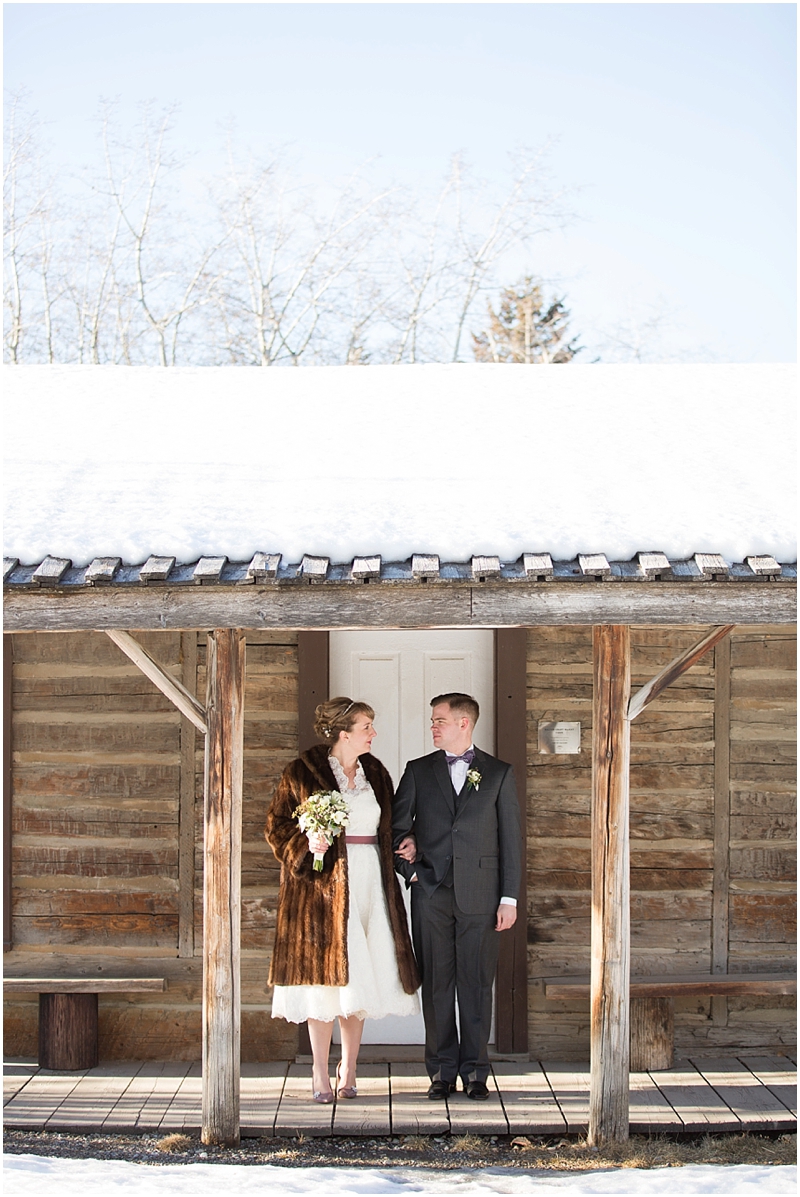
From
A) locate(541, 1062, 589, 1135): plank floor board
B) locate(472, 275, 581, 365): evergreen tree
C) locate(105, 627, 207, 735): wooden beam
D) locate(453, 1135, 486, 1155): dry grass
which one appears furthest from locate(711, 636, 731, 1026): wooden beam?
locate(472, 275, 581, 365): evergreen tree

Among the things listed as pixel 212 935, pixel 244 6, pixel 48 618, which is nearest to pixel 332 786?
pixel 212 935

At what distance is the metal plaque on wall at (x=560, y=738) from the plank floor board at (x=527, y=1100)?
68.8 inches

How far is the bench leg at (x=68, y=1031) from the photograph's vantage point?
6340 millimetres

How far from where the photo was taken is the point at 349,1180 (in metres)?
4.71

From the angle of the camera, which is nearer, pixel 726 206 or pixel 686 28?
pixel 686 28

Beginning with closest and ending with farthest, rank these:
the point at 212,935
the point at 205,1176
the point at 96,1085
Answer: the point at 205,1176
the point at 212,935
the point at 96,1085

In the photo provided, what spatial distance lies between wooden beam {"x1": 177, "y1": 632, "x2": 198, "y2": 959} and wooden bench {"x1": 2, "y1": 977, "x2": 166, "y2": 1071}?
1.02ft

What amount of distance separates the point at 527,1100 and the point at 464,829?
1444 millimetres

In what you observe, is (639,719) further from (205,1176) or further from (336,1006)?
(205,1176)

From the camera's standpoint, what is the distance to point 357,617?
4754mm

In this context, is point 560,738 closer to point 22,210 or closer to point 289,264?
point 289,264

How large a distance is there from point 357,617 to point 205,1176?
2.36 meters

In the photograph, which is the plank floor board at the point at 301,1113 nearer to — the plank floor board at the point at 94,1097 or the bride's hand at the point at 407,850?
the plank floor board at the point at 94,1097

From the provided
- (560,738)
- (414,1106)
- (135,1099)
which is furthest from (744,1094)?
(135,1099)
